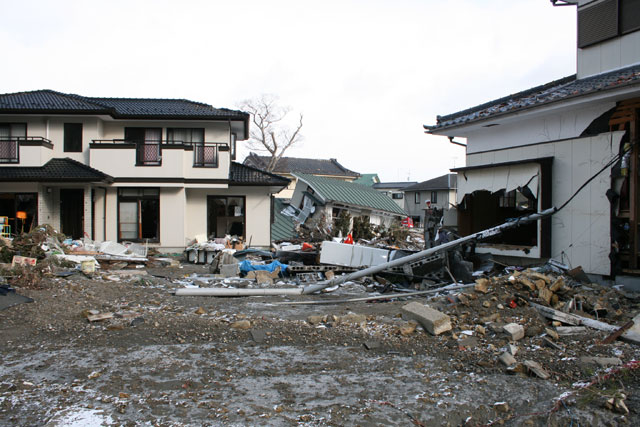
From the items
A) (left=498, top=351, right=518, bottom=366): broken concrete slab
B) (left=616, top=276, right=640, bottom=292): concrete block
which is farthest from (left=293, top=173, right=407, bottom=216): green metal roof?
(left=498, top=351, right=518, bottom=366): broken concrete slab

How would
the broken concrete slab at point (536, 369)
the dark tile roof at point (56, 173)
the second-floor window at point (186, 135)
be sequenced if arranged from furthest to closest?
the second-floor window at point (186, 135), the dark tile roof at point (56, 173), the broken concrete slab at point (536, 369)

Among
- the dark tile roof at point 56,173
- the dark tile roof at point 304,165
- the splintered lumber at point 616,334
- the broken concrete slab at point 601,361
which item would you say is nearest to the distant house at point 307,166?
the dark tile roof at point 304,165

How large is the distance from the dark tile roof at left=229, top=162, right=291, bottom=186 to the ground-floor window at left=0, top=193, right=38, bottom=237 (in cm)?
728

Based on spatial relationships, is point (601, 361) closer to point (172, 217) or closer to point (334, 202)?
point (172, 217)

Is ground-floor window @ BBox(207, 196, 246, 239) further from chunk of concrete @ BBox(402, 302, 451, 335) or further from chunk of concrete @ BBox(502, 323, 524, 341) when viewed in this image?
chunk of concrete @ BBox(502, 323, 524, 341)

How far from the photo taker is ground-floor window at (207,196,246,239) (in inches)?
714

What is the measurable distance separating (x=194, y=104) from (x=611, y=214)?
1683 centimetres

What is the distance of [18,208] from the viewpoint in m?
16.6

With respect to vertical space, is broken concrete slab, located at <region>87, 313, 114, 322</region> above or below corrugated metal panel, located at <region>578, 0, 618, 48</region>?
below

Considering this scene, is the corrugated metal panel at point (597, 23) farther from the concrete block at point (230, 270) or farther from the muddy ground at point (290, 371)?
the concrete block at point (230, 270)

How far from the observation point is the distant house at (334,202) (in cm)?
2322

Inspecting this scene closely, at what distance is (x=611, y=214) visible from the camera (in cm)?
723

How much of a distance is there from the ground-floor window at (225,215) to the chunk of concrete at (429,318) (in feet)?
41.5

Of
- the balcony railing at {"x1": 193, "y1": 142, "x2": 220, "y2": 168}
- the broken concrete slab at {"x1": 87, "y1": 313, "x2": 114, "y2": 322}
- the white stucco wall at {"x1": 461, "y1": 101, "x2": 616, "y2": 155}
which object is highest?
the balcony railing at {"x1": 193, "y1": 142, "x2": 220, "y2": 168}
